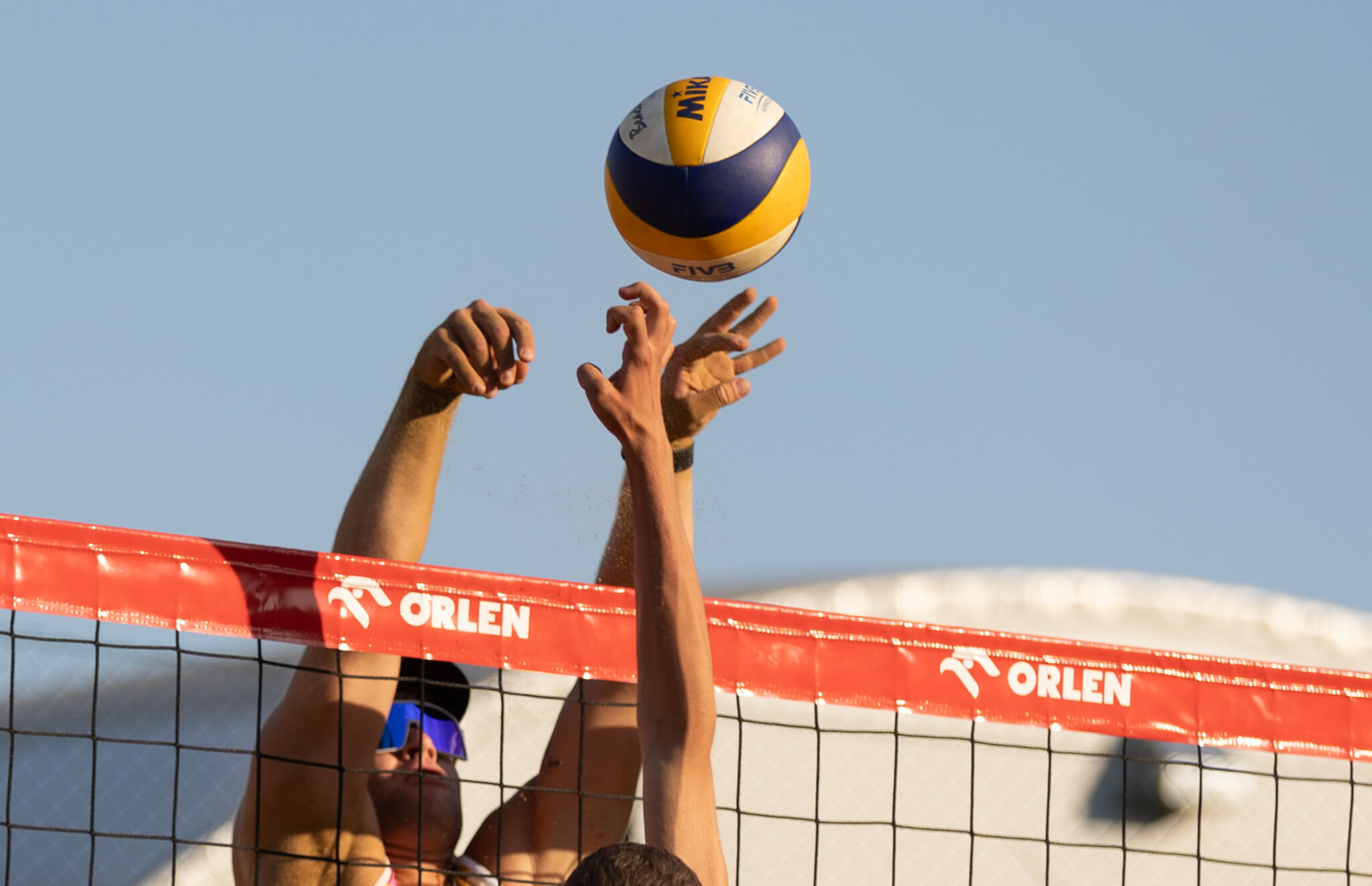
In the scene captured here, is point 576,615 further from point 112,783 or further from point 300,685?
point 112,783

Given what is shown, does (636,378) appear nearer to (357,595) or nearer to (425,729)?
(357,595)

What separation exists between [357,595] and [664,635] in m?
1.45

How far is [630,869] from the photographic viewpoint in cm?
182

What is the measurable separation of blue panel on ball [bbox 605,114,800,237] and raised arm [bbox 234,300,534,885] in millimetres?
1012

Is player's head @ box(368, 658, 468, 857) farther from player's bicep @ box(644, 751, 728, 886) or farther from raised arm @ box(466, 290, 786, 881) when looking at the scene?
player's bicep @ box(644, 751, 728, 886)

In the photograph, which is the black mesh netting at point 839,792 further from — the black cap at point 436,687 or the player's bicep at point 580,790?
the player's bicep at point 580,790

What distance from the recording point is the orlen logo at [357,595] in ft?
12.6

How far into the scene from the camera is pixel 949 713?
4.24 metres

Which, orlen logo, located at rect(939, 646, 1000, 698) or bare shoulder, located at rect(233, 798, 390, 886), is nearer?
bare shoulder, located at rect(233, 798, 390, 886)

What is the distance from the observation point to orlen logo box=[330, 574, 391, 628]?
12.6ft

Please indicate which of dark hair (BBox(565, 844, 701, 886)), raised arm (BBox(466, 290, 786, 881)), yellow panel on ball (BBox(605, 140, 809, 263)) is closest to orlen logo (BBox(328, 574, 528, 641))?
raised arm (BBox(466, 290, 786, 881))

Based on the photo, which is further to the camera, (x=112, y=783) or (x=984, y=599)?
(x=984, y=599)

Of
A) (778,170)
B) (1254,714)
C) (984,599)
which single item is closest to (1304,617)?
(984,599)

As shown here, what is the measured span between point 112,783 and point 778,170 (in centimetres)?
810
